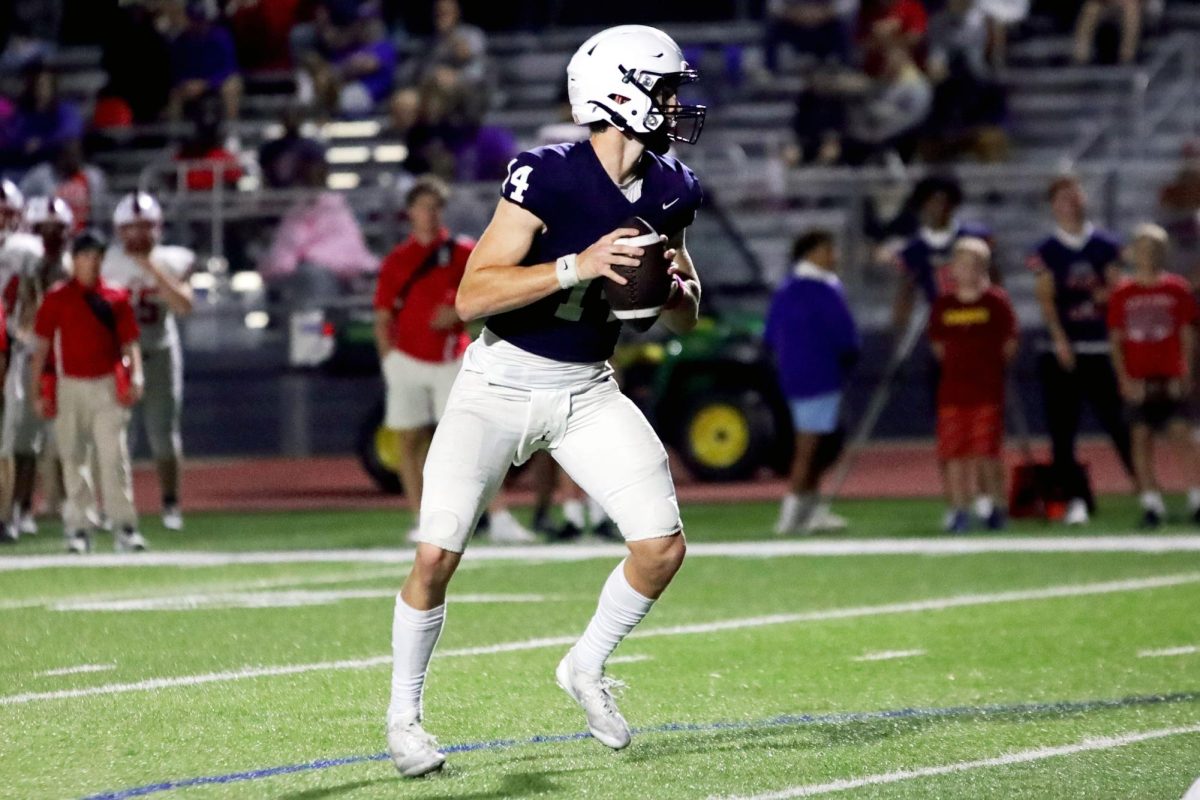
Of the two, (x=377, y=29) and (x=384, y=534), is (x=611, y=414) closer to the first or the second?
(x=384, y=534)

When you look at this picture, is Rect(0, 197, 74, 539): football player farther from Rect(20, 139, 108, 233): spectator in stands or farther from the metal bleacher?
the metal bleacher

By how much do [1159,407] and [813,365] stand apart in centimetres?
206

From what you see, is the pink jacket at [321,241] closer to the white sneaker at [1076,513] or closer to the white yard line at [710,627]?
the white sneaker at [1076,513]

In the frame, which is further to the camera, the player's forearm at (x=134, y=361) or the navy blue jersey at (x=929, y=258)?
the navy blue jersey at (x=929, y=258)

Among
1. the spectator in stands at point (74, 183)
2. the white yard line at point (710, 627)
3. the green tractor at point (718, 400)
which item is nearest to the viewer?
the white yard line at point (710, 627)

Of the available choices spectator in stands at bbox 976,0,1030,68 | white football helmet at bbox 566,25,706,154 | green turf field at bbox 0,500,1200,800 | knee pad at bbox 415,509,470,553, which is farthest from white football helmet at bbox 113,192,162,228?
spectator in stands at bbox 976,0,1030,68

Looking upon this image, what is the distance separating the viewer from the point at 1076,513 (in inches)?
523

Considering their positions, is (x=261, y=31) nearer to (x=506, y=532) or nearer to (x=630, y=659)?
(x=506, y=532)

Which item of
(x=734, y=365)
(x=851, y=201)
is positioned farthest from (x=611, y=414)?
(x=851, y=201)

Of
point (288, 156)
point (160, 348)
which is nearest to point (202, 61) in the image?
point (288, 156)

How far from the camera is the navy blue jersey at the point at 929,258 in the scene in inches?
547

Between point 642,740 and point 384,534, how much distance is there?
23.3 ft

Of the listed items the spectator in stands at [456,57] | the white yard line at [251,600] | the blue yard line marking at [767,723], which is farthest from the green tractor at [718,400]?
the blue yard line marking at [767,723]

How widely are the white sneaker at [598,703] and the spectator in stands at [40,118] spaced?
16498mm
